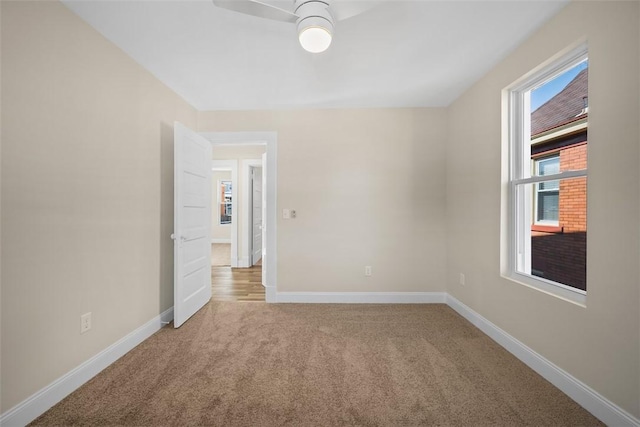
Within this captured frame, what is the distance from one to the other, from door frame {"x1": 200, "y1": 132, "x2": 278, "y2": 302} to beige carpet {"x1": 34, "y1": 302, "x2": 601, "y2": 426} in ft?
2.30

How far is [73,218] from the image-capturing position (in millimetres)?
1715

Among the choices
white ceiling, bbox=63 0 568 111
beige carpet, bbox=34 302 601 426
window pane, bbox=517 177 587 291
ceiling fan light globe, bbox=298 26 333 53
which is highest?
white ceiling, bbox=63 0 568 111

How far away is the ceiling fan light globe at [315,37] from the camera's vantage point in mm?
A: 1483

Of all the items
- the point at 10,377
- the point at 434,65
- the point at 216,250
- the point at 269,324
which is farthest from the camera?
the point at 216,250

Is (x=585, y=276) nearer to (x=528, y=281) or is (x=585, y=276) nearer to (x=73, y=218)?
(x=528, y=281)

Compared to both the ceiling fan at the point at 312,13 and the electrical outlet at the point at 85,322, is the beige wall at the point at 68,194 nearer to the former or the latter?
the electrical outlet at the point at 85,322

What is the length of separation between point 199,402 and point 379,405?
3.54 feet

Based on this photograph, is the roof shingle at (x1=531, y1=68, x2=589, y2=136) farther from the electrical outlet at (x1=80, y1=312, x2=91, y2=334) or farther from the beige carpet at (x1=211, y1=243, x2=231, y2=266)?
the beige carpet at (x1=211, y1=243, x2=231, y2=266)

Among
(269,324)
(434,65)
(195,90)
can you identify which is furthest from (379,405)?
(195,90)

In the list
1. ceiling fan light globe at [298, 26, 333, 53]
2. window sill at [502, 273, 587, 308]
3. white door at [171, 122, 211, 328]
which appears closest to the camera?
ceiling fan light globe at [298, 26, 333, 53]

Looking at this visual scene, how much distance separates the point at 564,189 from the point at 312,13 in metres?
1.99

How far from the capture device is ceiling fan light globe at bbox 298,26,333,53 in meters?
1.48

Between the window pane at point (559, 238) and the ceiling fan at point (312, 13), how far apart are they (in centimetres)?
178

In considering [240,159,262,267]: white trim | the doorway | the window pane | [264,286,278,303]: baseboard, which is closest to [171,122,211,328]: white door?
[264,286,278,303]: baseboard
